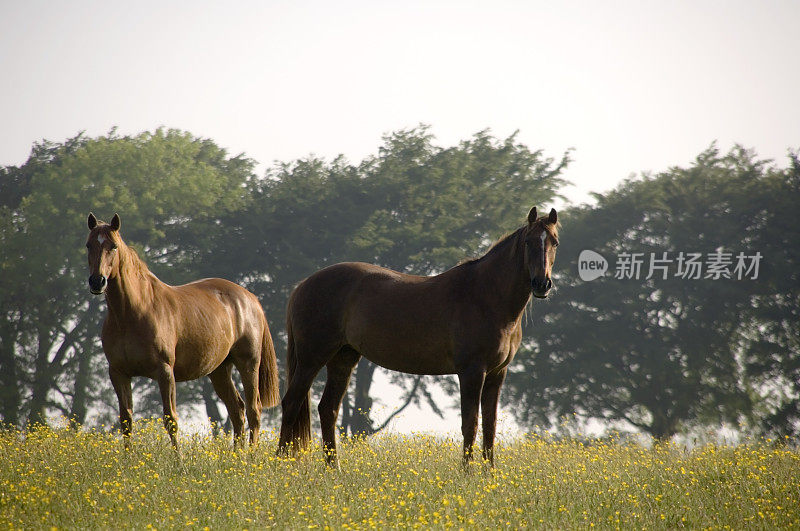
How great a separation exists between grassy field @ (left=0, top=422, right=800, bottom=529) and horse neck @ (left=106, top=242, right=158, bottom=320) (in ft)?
5.20

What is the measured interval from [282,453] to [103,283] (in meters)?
A: 3.10

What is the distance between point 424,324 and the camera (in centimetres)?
1014

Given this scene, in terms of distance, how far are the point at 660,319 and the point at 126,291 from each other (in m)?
24.5

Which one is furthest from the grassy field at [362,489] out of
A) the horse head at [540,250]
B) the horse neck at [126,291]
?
the horse head at [540,250]

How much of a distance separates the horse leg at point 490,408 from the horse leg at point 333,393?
6.35 ft

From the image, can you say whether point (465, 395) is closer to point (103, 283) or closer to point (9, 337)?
point (103, 283)

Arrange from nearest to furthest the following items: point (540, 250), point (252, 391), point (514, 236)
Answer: point (540, 250)
point (514, 236)
point (252, 391)

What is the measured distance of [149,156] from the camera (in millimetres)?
34438

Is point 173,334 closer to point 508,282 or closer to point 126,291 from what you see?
point 126,291

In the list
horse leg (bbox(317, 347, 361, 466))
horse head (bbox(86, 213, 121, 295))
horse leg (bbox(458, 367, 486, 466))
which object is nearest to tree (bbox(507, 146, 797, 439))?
horse leg (bbox(317, 347, 361, 466))

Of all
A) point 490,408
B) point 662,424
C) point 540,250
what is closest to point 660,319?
point 662,424

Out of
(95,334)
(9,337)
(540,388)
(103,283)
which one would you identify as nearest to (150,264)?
(95,334)

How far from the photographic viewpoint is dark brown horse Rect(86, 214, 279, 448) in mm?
10141

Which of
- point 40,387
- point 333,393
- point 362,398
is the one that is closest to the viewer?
point 333,393
